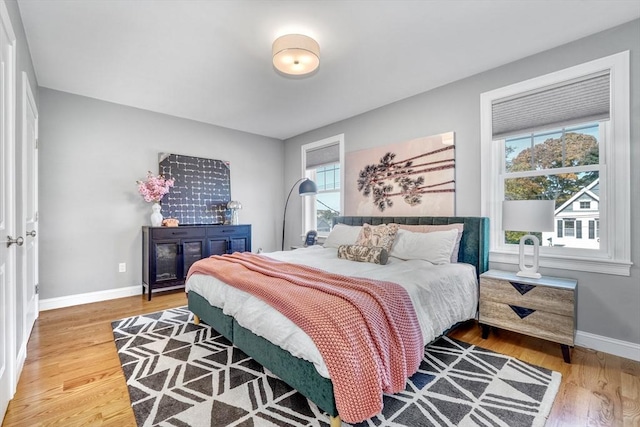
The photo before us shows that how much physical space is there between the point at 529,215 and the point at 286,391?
7.36ft

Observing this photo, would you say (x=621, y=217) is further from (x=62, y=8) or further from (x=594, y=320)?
(x=62, y=8)

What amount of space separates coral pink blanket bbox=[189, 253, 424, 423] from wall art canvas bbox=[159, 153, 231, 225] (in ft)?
8.75

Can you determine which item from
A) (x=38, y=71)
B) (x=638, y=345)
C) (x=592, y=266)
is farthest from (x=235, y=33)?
(x=638, y=345)

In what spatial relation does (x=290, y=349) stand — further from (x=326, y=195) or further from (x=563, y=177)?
(x=326, y=195)

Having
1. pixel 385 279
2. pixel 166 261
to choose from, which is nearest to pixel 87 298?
pixel 166 261

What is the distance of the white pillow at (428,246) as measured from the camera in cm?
269

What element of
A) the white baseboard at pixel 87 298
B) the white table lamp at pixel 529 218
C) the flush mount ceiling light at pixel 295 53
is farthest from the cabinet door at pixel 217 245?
the white table lamp at pixel 529 218

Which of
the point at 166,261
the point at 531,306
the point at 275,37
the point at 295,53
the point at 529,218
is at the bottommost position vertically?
the point at 531,306

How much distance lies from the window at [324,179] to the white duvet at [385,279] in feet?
6.19

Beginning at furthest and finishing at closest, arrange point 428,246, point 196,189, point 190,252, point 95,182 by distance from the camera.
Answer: point 196,189, point 190,252, point 95,182, point 428,246

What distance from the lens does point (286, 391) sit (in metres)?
1.78

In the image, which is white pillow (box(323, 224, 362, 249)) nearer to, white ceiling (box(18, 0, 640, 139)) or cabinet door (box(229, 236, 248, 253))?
cabinet door (box(229, 236, 248, 253))

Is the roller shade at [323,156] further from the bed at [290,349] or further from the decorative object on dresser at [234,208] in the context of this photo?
the decorative object on dresser at [234,208]

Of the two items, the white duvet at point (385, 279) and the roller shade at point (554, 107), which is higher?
the roller shade at point (554, 107)
